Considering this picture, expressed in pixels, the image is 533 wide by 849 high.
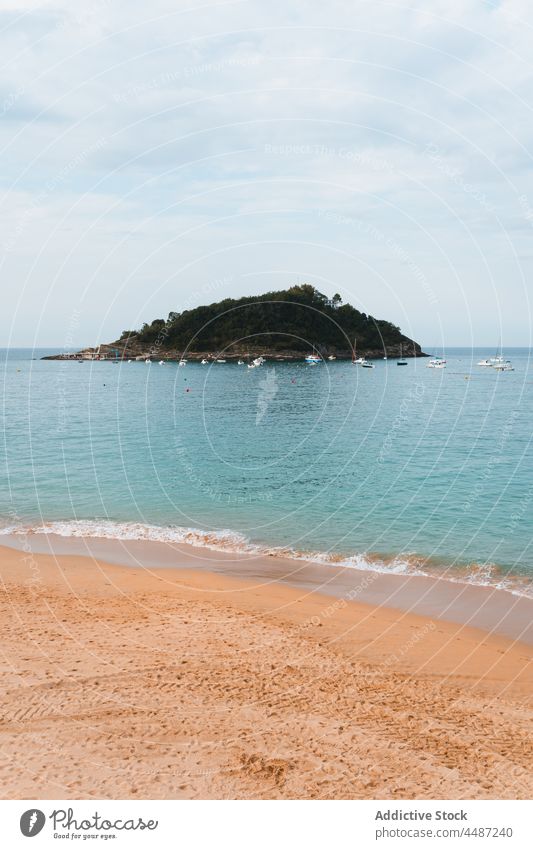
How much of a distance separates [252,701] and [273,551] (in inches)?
468

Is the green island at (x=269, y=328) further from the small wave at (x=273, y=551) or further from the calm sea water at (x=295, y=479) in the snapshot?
the small wave at (x=273, y=551)

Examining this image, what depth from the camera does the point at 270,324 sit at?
152 meters

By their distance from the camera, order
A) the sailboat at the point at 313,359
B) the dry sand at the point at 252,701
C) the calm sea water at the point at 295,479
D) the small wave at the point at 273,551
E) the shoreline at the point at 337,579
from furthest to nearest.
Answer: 1. the sailboat at the point at 313,359
2. the calm sea water at the point at 295,479
3. the small wave at the point at 273,551
4. the shoreline at the point at 337,579
5. the dry sand at the point at 252,701

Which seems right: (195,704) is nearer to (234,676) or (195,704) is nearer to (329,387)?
(234,676)

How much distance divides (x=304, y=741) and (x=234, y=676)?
2509mm

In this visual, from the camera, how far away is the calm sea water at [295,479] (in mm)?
24219

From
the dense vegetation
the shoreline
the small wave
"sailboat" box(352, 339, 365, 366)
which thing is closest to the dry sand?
the shoreline

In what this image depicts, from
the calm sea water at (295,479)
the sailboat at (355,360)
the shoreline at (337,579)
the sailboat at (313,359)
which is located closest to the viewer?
the shoreline at (337,579)

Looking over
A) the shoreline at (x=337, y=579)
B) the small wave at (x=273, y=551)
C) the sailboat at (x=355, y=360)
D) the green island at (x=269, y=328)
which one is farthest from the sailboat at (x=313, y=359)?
the shoreline at (x=337, y=579)

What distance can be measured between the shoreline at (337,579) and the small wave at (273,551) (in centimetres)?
33

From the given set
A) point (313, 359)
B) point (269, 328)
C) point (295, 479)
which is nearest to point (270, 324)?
point (269, 328)

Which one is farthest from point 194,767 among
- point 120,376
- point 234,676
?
point 120,376

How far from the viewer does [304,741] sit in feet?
32.3

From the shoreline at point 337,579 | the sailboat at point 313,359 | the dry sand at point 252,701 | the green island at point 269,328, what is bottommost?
the shoreline at point 337,579
